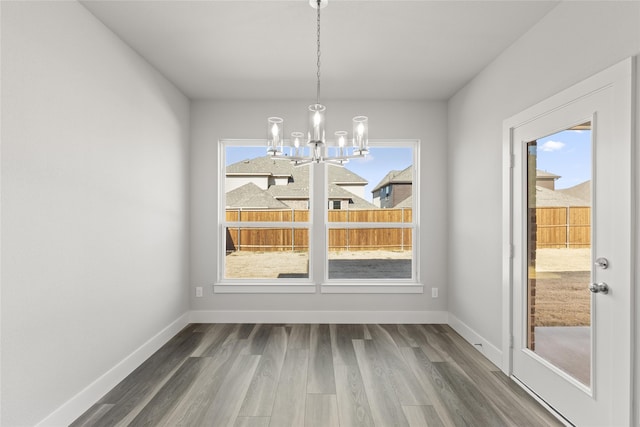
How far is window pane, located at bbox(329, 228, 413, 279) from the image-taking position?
4516 mm

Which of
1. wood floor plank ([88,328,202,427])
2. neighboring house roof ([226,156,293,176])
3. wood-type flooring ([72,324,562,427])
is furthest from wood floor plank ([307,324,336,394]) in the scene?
neighboring house roof ([226,156,293,176])

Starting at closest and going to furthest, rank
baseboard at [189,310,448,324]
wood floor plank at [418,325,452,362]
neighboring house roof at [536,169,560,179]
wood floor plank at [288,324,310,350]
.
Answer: neighboring house roof at [536,169,560,179]
wood floor plank at [418,325,452,362]
wood floor plank at [288,324,310,350]
baseboard at [189,310,448,324]

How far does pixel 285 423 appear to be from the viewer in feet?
7.47

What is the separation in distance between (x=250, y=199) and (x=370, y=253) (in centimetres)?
164

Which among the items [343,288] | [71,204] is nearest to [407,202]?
[343,288]

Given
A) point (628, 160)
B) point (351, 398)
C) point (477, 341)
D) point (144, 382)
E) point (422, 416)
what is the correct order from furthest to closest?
point (477, 341)
point (144, 382)
point (351, 398)
point (422, 416)
point (628, 160)

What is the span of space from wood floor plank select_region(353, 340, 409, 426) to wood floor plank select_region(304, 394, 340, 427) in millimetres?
255

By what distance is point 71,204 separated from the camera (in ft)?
7.57

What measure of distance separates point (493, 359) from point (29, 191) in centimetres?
365

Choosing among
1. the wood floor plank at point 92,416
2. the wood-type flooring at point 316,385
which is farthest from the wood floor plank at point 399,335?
the wood floor plank at point 92,416

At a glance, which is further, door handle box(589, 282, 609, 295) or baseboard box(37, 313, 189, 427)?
baseboard box(37, 313, 189, 427)

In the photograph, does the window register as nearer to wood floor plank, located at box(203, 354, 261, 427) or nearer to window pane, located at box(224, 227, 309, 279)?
window pane, located at box(224, 227, 309, 279)

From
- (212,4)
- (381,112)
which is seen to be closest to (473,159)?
(381,112)

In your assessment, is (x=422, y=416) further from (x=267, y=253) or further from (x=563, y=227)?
(x=267, y=253)
